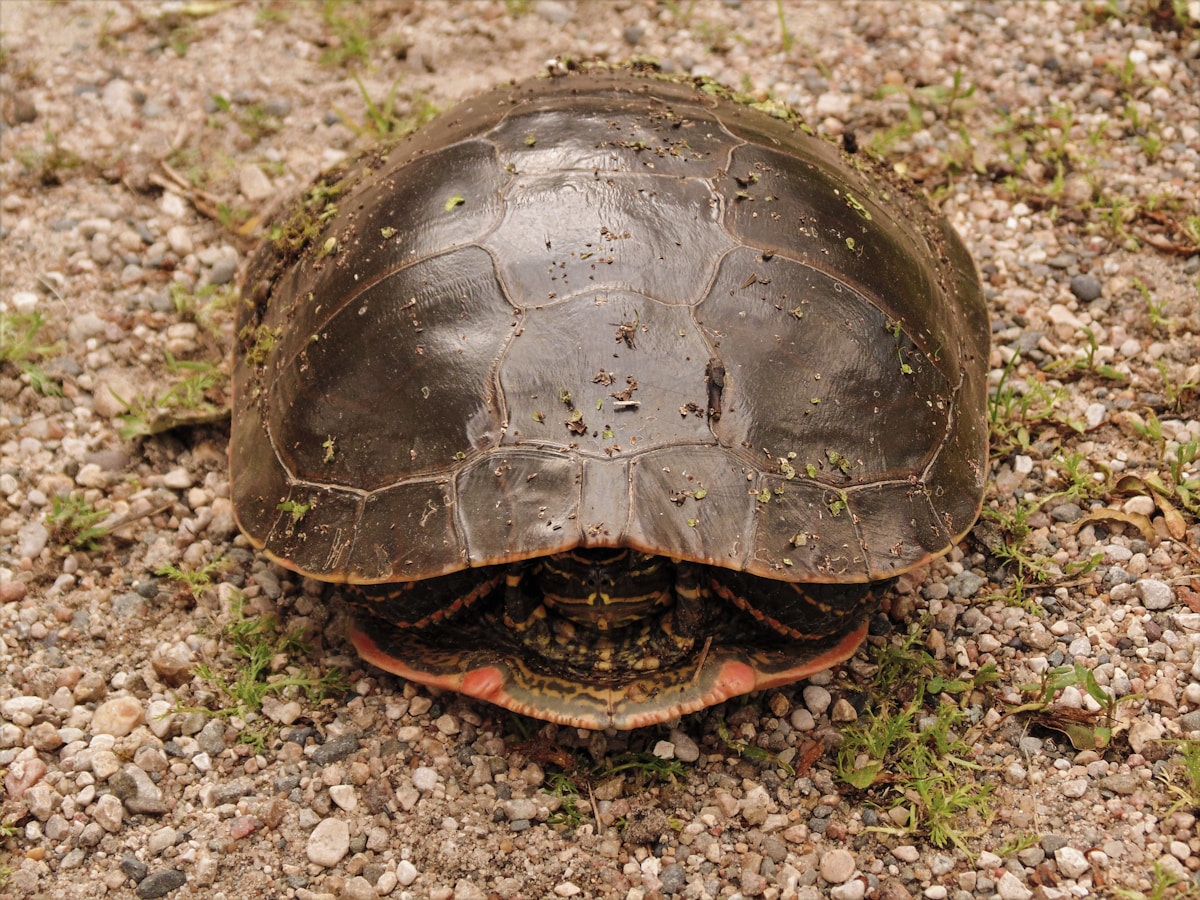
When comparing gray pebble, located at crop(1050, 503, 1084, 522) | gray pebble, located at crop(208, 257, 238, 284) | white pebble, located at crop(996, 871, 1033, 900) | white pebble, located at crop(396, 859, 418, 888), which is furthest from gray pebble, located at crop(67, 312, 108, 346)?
white pebble, located at crop(996, 871, 1033, 900)

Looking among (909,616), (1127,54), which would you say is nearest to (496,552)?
(909,616)

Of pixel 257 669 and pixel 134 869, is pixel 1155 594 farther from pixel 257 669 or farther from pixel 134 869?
pixel 134 869

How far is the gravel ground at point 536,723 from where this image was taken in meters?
3.48

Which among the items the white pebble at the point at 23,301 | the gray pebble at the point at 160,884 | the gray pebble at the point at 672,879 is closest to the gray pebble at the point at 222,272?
the white pebble at the point at 23,301

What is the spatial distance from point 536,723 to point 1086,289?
308 centimetres

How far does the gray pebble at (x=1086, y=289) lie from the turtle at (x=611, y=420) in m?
1.24

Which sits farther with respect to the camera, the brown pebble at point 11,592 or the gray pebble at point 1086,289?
the gray pebble at point 1086,289

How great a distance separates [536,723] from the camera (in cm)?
388

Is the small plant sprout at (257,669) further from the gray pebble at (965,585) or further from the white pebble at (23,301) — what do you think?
the gray pebble at (965,585)

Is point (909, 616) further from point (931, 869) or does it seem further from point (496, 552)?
point (496, 552)

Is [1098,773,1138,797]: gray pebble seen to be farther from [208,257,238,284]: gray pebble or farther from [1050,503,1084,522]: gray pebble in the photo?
[208,257,238,284]: gray pebble

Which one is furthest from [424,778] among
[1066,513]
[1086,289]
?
[1086,289]

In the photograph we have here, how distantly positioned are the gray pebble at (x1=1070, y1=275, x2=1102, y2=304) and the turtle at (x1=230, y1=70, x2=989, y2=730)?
1244 mm

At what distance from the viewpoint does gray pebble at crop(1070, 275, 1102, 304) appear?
200 inches
